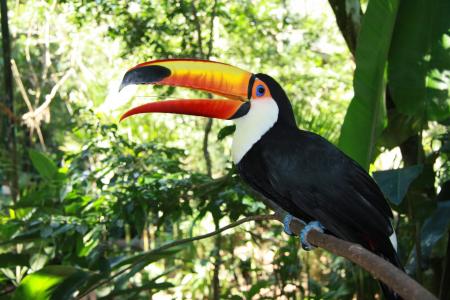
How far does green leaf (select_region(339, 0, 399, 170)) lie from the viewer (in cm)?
248

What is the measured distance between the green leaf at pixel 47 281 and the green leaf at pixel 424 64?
1639 millimetres

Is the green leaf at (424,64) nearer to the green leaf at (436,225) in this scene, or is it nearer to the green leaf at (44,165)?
the green leaf at (436,225)

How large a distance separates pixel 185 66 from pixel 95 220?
1.29 metres

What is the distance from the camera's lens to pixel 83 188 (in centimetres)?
342

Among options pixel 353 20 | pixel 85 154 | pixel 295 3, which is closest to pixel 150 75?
pixel 85 154

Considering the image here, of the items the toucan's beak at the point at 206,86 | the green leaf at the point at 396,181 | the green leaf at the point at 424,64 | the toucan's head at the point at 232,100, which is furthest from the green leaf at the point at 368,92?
the toucan's beak at the point at 206,86

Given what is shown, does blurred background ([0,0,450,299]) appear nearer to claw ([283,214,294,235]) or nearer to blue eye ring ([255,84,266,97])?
claw ([283,214,294,235])

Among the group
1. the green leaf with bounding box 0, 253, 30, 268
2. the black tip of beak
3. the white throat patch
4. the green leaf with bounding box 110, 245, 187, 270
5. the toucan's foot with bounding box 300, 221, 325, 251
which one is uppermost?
the black tip of beak

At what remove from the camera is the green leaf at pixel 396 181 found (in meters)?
2.10

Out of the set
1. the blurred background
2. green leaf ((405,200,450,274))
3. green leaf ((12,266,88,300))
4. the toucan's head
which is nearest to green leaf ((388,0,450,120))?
the blurred background

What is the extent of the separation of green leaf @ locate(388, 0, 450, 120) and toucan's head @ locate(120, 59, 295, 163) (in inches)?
35.4

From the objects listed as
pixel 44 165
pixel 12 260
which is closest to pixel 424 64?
pixel 12 260

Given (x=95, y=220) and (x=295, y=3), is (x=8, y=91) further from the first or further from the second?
(x=295, y=3)

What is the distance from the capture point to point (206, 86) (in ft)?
6.22
